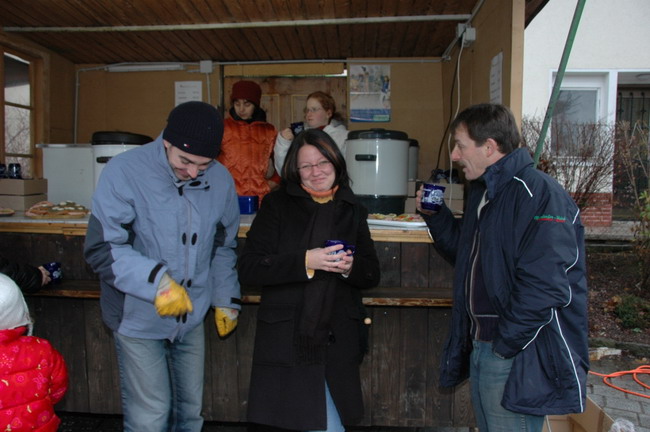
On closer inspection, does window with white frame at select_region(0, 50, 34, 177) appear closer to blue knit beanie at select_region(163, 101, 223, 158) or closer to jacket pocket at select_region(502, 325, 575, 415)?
blue knit beanie at select_region(163, 101, 223, 158)

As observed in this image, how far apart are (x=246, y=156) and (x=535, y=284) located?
2547 millimetres

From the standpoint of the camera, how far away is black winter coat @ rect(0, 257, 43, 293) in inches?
99.8

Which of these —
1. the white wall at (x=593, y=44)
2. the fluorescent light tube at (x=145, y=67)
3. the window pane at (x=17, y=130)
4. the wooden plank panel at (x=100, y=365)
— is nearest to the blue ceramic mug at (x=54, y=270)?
the wooden plank panel at (x=100, y=365)

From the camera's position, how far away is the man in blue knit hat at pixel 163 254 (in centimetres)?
192

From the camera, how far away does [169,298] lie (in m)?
1.89

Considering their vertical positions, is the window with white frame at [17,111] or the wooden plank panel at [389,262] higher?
the window with white frame at [17,111]

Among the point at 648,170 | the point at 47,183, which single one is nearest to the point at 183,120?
the point at 47,183

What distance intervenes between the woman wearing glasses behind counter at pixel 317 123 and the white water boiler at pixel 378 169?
0.16 metres

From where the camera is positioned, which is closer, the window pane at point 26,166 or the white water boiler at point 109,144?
the white water boiler at point 109,144

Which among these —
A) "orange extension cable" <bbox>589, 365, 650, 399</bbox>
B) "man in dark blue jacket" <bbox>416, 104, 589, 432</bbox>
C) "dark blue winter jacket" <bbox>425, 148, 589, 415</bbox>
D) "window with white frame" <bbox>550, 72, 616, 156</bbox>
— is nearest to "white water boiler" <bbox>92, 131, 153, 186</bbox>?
"man in dark blue jacket" <bbox>416, 104, 589, 432</bbox>

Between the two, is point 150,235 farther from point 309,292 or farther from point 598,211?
point 598,211

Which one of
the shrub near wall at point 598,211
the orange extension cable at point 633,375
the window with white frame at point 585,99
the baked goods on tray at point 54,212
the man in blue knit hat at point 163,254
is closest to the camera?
the man in blue knit hat at point 163,254

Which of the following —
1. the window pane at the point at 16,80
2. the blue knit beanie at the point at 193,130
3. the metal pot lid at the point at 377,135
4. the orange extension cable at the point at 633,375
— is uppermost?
the window pane at the point at 16,80

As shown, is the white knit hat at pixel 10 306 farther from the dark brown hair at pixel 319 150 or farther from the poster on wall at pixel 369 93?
the poster on wall at pixel 369 93
